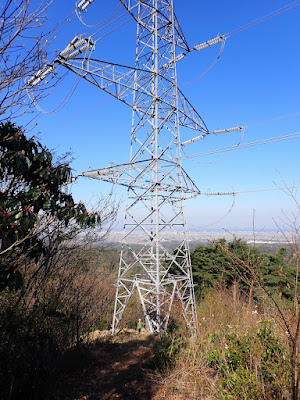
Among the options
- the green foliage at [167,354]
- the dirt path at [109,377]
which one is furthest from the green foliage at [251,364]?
the dirt path at [109,377]

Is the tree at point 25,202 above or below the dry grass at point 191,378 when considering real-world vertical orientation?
above

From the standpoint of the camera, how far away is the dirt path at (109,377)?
3.66 m

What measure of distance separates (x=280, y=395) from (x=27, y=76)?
14.3ft

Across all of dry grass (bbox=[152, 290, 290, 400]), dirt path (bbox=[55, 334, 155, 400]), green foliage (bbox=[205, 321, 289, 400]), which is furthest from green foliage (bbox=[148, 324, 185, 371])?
green foliage (bbox=[205, 321, 289, 400])

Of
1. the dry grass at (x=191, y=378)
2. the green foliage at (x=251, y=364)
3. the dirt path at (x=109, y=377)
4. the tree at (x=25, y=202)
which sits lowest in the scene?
the dirt path at (x=109, y=377)

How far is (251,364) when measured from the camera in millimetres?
3021

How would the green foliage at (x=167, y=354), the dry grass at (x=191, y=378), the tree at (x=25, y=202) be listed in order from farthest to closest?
1. the green foliage at (x=167, y=354)
2. the dry grass at (x=191, y=378)
3. the tree at (x=25, y=202)

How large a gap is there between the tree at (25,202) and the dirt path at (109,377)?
7.58ft

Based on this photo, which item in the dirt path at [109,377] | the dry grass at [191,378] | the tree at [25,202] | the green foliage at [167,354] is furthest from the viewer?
the green foliage at [167,354]

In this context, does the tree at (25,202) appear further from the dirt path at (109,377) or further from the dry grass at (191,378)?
the dry grass at (191,378)

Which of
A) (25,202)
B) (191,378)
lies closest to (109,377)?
(191,378)

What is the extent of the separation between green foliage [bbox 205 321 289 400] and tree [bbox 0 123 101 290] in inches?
111

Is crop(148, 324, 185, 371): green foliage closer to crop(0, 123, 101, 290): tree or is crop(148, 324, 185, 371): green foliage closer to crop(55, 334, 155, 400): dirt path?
crop(55, 334, 155, 400): dirt path

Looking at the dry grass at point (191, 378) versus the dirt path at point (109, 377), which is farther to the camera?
the dirt path at point (109, 377)
